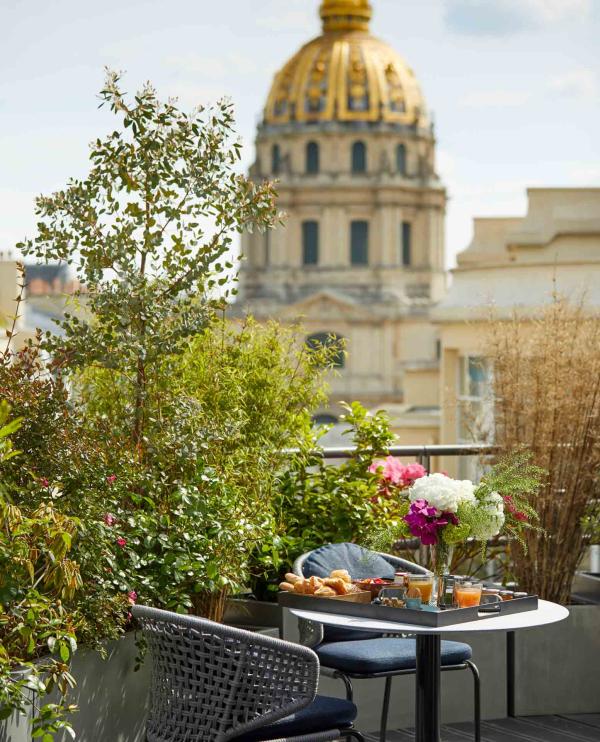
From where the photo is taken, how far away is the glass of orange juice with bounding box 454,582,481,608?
5.24m

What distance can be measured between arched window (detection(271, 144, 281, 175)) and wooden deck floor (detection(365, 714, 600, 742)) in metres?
85.4

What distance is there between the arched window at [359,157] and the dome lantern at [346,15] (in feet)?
31.7

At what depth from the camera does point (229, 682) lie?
4.60 meters

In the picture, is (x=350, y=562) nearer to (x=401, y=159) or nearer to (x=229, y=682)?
(x=229, y=682)

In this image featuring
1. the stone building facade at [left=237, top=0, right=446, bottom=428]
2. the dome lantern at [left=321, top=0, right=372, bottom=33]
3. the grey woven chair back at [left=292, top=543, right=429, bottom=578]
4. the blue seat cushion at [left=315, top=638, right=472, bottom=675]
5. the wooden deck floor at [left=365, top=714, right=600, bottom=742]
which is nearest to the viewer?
the blue seat cushion at [left=315, top=638, right=472, bottom=675]

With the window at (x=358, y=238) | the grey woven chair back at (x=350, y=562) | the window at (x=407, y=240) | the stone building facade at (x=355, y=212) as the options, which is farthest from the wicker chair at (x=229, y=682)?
the window at (x=407, y=240)

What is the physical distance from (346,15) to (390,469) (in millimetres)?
93111

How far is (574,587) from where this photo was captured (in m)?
7.71

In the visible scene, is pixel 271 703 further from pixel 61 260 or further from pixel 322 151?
pixel 322 151

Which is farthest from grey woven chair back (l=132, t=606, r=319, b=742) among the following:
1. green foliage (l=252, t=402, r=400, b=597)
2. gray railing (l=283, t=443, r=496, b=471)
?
gray railing (l=283, t=443, r=496, b=471)

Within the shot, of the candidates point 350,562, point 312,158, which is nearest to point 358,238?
point 312,158

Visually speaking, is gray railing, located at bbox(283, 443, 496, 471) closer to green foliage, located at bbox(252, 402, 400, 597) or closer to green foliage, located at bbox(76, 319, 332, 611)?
green foliage, located at bbox(252, 402, 400, 597)

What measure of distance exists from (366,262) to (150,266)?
280 feet

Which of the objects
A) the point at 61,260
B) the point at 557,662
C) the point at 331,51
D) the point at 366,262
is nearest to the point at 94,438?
the point at 61,260
